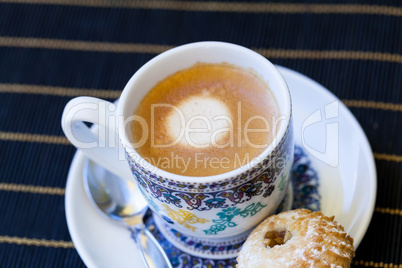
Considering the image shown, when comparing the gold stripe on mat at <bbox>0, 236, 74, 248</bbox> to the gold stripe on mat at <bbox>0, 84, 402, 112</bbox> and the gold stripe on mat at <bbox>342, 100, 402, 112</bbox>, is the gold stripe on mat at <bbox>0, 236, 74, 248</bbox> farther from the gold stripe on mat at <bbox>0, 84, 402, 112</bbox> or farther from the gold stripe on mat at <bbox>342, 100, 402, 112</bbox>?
the gold stripe on mat at <bbox>342, 100, 402, 112</bbox>

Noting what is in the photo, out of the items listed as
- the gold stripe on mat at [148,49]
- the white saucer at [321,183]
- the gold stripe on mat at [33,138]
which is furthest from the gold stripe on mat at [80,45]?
the white saucer at [321,183]

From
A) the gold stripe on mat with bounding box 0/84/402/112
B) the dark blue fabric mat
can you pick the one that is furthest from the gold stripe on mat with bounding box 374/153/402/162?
the gold stripe on mat with bounding box 0/84/402/112

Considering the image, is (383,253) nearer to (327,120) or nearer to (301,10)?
(327,120)

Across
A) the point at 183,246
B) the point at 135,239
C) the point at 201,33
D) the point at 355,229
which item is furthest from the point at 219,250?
the point at 201,33

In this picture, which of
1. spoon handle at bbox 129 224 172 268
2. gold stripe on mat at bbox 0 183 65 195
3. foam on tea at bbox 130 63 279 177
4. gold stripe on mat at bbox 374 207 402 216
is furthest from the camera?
gold stripe on mat at bbox 0 183 65 195

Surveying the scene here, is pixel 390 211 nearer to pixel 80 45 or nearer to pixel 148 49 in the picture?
pixel 148 49

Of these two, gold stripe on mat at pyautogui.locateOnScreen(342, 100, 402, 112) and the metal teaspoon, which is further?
gold stripe on mat at pyautogui.locateOnScreen(342, 100, 402, 112)

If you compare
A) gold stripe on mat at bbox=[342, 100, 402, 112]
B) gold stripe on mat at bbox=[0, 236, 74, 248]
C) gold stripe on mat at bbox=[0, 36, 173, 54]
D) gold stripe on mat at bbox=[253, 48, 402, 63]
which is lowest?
gold stripe on mat at bbox=[0, 236, 74, 248]
